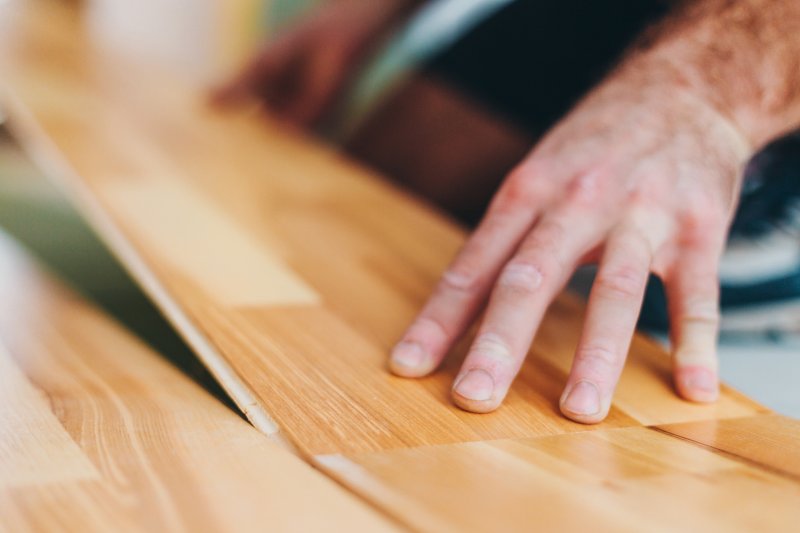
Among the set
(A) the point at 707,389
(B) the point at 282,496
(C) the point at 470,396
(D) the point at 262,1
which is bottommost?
(B) the point at 282,496

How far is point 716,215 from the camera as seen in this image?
65 centimetres

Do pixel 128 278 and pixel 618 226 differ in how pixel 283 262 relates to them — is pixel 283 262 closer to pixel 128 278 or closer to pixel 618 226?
pixel 128 278

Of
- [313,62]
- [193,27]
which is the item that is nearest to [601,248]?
[313,62]

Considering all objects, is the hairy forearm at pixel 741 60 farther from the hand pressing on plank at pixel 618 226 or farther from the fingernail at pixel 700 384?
the fingernail at pixel 700 384

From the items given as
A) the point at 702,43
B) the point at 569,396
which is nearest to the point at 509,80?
the point at 702,43

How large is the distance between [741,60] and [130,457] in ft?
2.05

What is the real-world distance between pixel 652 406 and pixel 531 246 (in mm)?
149

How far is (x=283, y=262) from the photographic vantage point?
2.77 feet

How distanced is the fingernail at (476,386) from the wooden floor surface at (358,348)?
0.02 meters

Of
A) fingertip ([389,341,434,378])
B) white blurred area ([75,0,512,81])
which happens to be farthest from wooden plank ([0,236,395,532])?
white blurred area ([75,0,512,81])

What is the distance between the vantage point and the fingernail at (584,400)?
1.81 feet

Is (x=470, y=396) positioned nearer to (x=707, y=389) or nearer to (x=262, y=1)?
(x=707, y=389)

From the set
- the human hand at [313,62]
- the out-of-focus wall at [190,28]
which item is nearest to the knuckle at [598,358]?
the human hand at [313,62]

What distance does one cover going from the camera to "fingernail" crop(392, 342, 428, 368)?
602 millimetres
